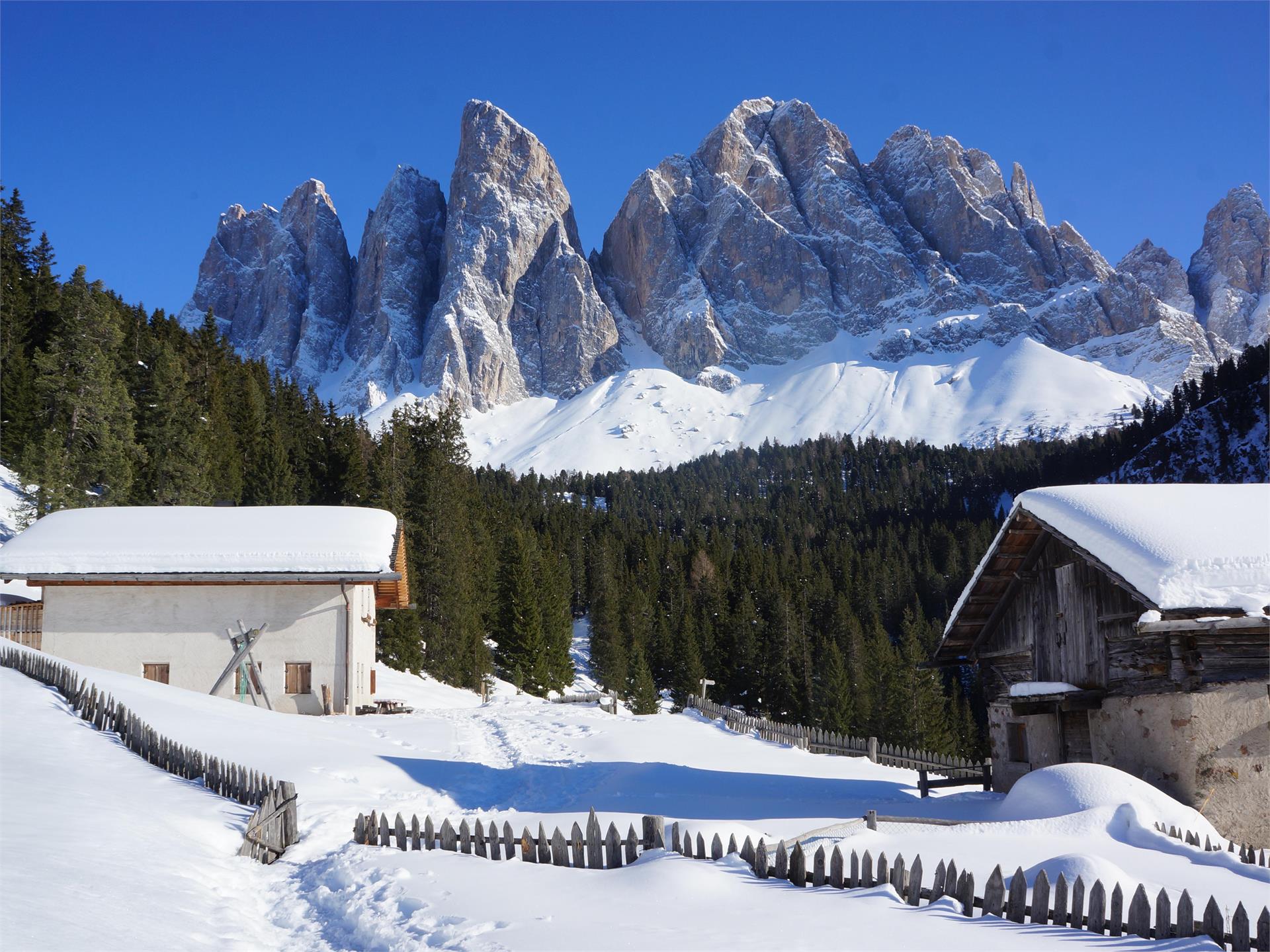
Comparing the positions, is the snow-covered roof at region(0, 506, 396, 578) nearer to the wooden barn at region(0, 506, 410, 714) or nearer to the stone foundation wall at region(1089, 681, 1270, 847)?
the wooden barn at region(0, 506, 410, 714)

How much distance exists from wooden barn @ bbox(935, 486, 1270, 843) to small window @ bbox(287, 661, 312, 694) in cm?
1802

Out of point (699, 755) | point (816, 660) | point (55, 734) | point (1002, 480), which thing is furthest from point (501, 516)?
point (1002, 480)

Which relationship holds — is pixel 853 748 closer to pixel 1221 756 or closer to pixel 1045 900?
pixel 1221 756

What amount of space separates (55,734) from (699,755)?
14.3 metres

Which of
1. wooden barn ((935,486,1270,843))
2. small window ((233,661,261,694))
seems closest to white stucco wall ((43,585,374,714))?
small window ((233,661,261,694))

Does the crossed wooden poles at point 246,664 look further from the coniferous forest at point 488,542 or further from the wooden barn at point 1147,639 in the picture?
Answer: the wooden barn at point 1147,639

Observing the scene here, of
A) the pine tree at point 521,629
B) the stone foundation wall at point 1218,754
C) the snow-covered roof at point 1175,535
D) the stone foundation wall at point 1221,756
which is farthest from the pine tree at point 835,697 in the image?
the stone foundation wall at point 1221,756

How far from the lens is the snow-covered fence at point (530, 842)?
10.3 meters

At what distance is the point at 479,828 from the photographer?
11000 millimetres

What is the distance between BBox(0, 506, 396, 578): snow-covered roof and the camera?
85.8 ft

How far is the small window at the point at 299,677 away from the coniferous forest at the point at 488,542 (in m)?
18.5

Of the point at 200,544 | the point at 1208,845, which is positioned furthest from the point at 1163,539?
the point at 200,544

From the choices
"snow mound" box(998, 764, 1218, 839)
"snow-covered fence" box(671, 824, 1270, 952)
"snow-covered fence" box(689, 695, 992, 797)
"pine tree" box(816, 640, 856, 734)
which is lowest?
"pine tree" box(816, 640, 856, 734)

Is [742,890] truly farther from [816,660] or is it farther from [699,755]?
[816,660]
